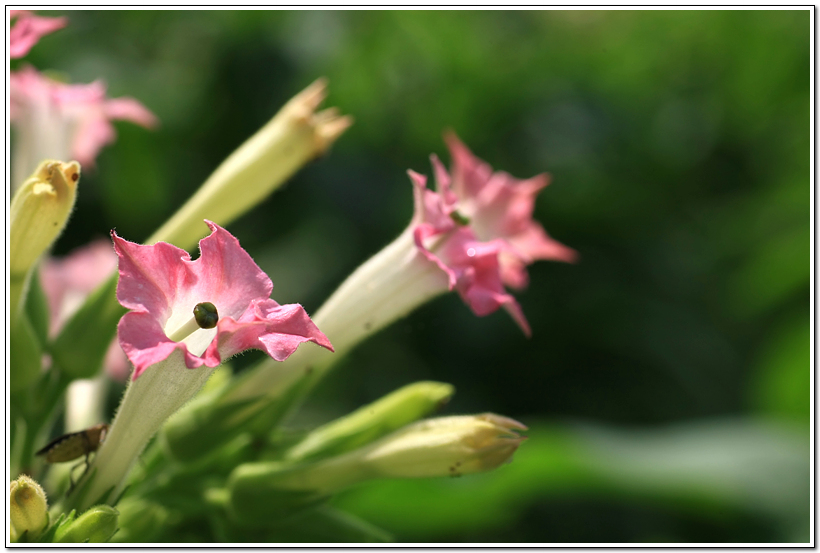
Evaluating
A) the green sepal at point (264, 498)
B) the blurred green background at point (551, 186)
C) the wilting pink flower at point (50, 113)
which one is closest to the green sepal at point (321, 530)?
the green sepal at point (264, 498)

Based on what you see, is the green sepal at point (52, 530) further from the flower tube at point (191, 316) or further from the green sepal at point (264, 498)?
the green sepal at point (264, 498)

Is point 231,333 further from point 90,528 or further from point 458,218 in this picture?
point 458,218

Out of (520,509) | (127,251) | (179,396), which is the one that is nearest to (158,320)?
(127,251)

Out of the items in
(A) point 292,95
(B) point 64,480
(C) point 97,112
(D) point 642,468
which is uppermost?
(A) point 292,95

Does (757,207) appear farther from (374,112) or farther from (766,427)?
(374,112)

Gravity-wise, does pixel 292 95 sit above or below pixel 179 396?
above

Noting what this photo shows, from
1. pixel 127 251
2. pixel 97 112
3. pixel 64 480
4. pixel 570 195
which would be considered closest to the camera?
pixel 127 251

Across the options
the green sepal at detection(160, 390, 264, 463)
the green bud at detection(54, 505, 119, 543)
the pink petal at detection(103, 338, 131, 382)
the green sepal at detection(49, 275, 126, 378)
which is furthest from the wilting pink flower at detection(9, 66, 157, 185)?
the green bud at detection(54, 505, 119, 543)
